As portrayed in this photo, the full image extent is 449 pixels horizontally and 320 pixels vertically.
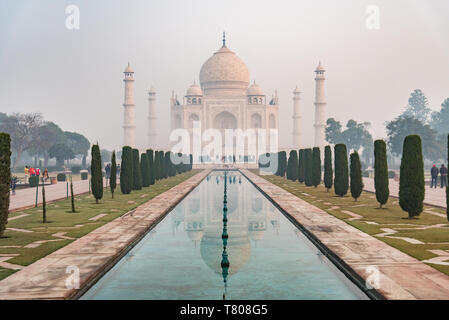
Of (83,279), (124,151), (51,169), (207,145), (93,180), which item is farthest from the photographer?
(207,145)

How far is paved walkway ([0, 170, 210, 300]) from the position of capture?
20.9 feet

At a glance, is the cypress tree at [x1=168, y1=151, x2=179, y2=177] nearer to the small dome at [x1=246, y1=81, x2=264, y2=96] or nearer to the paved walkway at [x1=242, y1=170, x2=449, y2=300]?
the paved walkway at [x1=242, y1=170, x2=449, y2=300]

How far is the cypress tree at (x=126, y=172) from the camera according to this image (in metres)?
21.9

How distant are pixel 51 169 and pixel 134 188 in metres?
28.4

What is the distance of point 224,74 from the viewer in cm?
7425

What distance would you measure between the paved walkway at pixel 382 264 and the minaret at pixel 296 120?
56060 mm

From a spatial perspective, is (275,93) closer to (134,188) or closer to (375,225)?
(134,188)

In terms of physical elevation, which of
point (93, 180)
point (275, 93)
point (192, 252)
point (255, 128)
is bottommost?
point (192, 252)

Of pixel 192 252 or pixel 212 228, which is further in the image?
pixel 212 228

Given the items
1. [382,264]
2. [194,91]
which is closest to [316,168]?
[382,264]

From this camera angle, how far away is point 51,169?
5006cm

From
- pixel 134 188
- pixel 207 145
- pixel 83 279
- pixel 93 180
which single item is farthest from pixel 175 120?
pixel 83 279

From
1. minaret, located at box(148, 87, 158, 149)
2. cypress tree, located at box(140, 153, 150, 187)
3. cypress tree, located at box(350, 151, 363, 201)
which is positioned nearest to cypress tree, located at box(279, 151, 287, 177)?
cypress tree, located at box(140, 153, 150, 187)

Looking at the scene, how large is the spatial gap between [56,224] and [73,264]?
5.01 m
